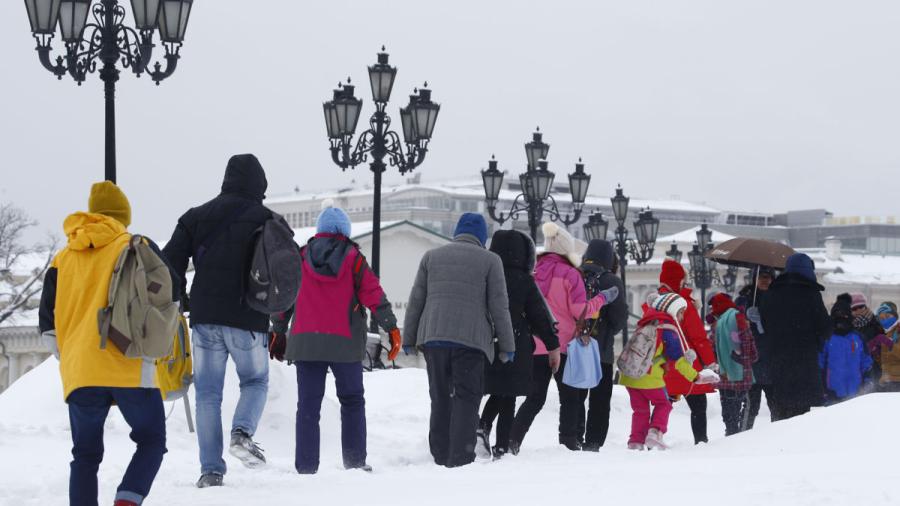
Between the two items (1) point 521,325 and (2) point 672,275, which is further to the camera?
(2) point 672,275

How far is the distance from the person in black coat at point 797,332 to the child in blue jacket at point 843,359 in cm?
92

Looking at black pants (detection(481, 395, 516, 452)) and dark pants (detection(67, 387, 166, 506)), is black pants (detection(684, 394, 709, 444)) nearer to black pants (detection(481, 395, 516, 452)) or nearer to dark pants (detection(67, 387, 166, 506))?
black pants (detection(481, 395, 516, 452))

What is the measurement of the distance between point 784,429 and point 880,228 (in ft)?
426

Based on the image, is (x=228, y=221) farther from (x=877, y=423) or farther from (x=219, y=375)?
(x=877, y=423)

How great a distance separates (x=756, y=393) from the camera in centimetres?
1194

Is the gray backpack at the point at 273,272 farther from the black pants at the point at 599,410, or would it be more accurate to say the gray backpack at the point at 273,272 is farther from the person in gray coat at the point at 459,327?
the black pants at the point at 599,410

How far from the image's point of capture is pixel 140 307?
240 inches

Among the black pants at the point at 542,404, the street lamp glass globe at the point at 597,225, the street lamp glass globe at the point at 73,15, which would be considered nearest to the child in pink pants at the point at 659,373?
the black pants at the point at 542,404

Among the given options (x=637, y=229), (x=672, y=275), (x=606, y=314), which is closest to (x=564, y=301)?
(x=606, y=314)

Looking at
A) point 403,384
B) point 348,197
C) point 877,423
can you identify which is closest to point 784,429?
point 877,423

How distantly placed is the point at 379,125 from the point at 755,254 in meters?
8.16

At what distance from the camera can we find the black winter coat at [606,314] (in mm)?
10406

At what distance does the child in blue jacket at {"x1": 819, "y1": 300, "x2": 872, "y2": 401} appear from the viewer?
37.2 ft

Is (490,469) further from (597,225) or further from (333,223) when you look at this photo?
(597,225)
